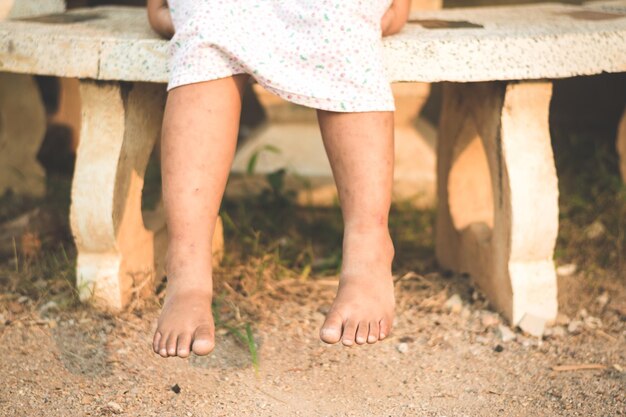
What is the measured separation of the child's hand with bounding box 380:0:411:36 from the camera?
198cm

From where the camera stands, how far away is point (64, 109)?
3363mm

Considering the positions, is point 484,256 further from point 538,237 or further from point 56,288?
point 56,288

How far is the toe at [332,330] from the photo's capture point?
171cm

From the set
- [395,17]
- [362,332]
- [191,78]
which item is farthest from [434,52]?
[362,332]

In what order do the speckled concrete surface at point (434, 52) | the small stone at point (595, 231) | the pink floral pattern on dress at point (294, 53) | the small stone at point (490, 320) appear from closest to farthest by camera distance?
the pink floral pattern on dress at point (294, 53), the speckled concrete surface at point (434, 52), the small stone at point (490, 320), the small stone at point (595, 231)

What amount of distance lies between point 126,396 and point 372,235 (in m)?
0.60

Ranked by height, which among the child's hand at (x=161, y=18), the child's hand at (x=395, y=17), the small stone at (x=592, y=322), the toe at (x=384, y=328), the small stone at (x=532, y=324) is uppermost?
the child's hand at (x=395, y=17)

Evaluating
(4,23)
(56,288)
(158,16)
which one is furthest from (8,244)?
(158,16)

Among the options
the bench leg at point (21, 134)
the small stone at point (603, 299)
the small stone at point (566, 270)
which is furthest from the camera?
the bench leg at point (21, 134)

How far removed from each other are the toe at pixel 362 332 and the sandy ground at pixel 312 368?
0.52ft

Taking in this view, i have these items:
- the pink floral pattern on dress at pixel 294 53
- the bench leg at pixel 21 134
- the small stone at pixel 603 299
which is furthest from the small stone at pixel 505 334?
the bench leg at pixel 21 134

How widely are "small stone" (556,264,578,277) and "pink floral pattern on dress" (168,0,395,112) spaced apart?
95 centimetres

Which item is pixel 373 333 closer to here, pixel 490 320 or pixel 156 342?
pixel 156 342

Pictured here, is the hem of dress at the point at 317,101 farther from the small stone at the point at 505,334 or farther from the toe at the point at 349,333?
the small stone at the point at 505,334
